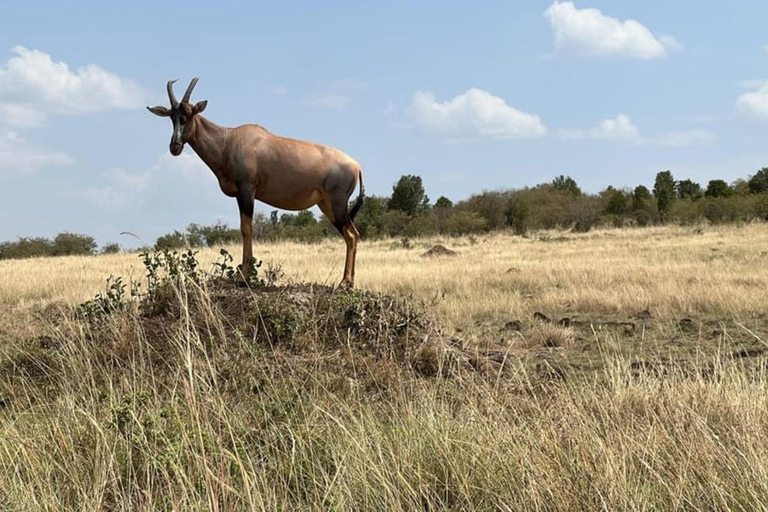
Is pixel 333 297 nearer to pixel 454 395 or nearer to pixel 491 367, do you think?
pixel 491 367

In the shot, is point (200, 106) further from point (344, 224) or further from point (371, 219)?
point (371, 219)

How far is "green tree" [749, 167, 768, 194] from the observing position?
2499 inches

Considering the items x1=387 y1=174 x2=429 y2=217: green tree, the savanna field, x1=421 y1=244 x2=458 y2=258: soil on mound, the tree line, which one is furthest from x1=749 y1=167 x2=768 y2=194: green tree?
the savanna field

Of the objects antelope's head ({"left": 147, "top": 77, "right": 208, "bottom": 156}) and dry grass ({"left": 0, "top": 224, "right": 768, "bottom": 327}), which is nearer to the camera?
antelope's head ({"left": 147, "top": 77, "right": 208, "bottom": 156})

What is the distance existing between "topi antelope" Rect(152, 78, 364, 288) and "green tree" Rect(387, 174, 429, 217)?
5686cm

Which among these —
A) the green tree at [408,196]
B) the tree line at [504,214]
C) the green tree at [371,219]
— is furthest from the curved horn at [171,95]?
the green tree at [408,196]

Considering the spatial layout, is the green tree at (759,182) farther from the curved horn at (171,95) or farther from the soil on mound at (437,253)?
the curved horn at (171,95)

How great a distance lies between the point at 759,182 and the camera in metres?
64.1

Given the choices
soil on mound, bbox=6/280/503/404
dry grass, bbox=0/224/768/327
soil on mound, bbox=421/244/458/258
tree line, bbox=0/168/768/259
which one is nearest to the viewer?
→ soil on mound, bbox=6/280/503/404

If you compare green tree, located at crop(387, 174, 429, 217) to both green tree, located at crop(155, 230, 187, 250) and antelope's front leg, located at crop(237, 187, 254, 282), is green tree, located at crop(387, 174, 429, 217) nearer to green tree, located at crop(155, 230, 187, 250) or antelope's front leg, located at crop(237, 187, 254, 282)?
green tree, located at crop(155, 230, 187, 250)

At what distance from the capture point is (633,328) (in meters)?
8.78

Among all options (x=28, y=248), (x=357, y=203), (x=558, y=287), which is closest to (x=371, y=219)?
(x=28, y=248)

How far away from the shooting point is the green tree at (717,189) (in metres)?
61.3

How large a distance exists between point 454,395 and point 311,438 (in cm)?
130
